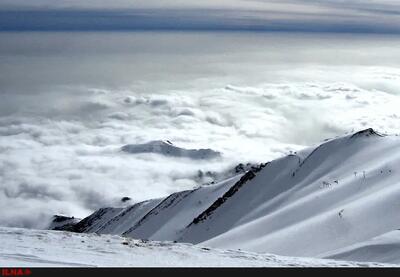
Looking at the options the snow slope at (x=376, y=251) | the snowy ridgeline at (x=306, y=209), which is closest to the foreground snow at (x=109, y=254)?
the snow slope at (x=376, y=251)

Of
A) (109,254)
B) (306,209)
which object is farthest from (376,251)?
(306,209)

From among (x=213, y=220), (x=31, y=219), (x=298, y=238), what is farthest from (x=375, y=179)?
(x=31, y=219)

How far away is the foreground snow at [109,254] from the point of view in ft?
44.9

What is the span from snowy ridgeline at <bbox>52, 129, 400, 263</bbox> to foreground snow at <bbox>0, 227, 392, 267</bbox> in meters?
5.76

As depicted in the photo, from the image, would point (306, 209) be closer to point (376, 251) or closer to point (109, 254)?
point (376, 251)

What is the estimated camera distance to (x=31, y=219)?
189500 mm

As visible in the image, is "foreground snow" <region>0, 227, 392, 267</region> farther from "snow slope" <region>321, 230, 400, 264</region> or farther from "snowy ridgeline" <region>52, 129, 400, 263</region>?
"snowy ridgeline" <region>52, 129, 400, 263</region>

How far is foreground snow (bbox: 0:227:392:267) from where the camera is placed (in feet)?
44.9

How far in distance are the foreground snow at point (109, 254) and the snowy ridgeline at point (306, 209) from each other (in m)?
5.76

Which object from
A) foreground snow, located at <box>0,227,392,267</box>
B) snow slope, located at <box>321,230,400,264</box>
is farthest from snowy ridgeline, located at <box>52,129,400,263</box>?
foreground snow, located at <box>0,227,392,267</box>

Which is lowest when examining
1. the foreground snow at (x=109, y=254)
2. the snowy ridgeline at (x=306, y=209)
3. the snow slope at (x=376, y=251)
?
the snowy ridgeline at (x=306, y=209)

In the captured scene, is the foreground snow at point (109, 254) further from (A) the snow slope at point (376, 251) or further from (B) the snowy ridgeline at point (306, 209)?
(B) the snowy ridgeline at point (306, 209)
